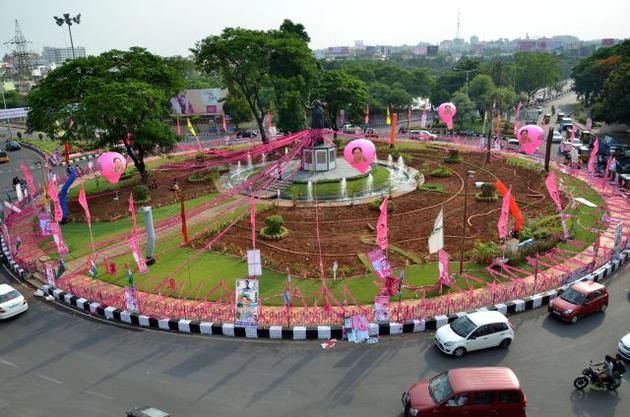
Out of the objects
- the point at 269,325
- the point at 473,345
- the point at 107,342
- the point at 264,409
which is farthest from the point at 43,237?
the point at 473,345

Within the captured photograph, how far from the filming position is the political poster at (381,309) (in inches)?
698

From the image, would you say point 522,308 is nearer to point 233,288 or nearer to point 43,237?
point 233,288

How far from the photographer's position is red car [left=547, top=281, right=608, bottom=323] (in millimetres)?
18234

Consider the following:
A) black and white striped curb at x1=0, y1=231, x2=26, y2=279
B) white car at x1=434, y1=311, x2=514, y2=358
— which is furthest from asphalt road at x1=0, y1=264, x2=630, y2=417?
black and white striped curb at x1=0, y1=231, x2=26, y2=279

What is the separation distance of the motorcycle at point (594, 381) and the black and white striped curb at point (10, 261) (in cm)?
2361

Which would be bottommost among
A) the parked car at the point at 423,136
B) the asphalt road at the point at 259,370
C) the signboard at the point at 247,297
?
the asphalt road at the point at 259,370

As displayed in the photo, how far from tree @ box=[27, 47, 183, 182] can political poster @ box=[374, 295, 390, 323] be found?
21638 millimetres

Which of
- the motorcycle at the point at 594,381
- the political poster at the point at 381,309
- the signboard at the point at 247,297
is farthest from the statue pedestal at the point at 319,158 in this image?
the motorcycle at the point at 594,381

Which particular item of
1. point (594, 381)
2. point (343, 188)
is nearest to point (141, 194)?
point (343, 188)

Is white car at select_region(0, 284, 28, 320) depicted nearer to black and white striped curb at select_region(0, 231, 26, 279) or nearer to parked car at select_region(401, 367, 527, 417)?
black and white striped curb at select_region(0, 231, 26, 279)

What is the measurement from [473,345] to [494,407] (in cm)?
352

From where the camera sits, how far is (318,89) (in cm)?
5178

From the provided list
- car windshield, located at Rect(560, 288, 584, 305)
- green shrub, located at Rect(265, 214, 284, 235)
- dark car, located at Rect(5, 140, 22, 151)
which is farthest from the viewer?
dark car, located at Rect(5, 140, 22, 151)

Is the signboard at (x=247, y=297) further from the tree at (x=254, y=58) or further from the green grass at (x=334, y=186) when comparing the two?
the tree at (x=254, y=58)
